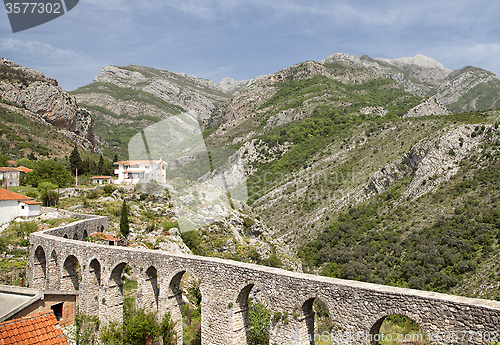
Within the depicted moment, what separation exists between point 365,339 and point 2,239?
81.5ft

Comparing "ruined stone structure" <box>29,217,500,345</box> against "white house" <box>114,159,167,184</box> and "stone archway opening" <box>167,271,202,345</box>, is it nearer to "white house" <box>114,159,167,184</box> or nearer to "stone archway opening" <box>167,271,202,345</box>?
"stone archway opening" <box>167,271,202,345</box>

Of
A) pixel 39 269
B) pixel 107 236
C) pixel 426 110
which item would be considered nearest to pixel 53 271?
pixel 39 269

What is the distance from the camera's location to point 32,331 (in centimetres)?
786

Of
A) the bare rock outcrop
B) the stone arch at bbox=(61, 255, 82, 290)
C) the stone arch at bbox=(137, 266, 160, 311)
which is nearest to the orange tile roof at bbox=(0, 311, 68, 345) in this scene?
the stone arch at bbox=(137, 266, 160, 311)

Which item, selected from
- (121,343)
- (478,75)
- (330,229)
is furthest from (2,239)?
(478,75)

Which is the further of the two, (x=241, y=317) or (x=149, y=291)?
(x=149, y=291)

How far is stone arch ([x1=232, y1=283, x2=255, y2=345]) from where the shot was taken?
11.3 meters

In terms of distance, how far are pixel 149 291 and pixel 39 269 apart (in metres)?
9.95

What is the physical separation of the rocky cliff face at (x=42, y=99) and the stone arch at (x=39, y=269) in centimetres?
6664

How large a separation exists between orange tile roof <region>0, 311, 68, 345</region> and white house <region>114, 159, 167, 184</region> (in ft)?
82.9

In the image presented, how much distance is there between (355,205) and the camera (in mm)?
46594

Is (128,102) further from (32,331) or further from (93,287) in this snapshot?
(32,331)

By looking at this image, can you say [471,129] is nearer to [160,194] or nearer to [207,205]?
[207,205]

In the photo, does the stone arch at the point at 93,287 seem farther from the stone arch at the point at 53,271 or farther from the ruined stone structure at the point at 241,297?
the stone arch at the point at 53,271
